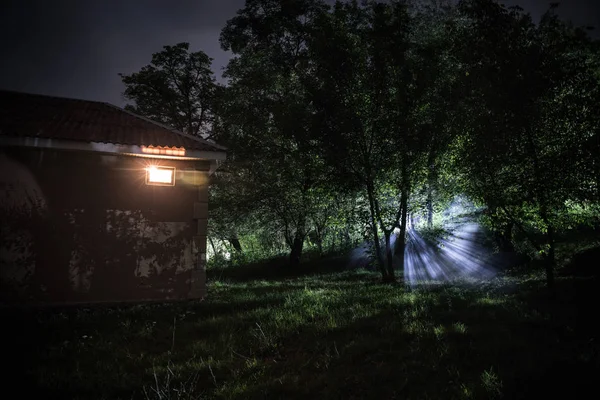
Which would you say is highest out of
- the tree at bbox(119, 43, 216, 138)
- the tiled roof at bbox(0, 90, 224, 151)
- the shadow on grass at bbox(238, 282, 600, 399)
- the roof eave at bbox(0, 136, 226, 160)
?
the tree at bbox(119, 43, 216, 138)

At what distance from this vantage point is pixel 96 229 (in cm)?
834

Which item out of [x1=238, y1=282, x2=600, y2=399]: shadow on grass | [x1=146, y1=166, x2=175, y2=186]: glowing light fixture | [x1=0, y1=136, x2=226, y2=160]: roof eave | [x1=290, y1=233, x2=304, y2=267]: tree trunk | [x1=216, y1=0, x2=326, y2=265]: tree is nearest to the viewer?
[x1=238, y1=282, x2=600, y2=399]: shadow on grass

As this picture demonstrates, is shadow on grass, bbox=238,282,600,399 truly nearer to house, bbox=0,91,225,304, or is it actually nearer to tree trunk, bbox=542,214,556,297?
tree trunk, bbox=542,214,556,297

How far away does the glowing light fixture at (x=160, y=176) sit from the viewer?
881 cm

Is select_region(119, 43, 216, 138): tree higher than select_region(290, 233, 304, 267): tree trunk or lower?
higher

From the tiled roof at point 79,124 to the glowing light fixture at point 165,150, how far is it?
0.34 feet

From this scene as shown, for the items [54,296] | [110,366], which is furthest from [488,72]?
[54,296]

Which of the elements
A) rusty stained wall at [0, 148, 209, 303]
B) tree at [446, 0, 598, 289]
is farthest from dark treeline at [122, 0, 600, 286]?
rusty stained wall at [0, 148, 209, 303]

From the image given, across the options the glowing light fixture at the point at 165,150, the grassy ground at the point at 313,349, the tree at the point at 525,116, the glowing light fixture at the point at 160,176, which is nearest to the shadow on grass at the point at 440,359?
the grassy ground at the point at 313,349

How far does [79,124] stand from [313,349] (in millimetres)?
8590

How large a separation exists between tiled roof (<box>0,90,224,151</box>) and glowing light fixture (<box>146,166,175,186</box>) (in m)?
0.69

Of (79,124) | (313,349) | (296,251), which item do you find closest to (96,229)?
(79,124)

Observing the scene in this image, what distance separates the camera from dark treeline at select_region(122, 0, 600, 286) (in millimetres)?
8336

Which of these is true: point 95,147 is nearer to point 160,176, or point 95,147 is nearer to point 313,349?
point 160,176
